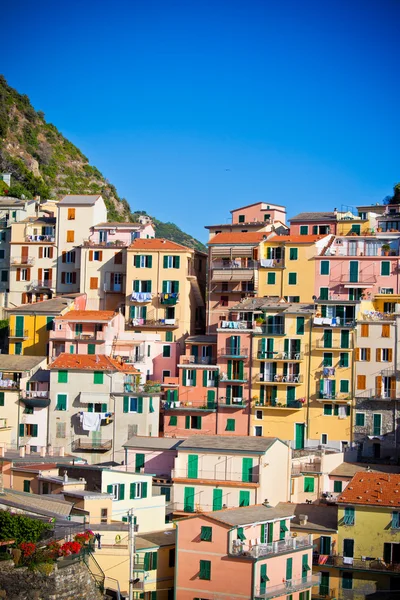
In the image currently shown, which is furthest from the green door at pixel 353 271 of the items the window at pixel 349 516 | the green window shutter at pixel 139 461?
the window at pixel 349 516

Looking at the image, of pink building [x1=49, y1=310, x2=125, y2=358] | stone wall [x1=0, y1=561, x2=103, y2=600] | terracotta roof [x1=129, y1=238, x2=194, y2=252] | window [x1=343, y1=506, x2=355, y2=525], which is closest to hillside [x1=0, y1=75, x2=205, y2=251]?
terracotta roof [x1=129, y1=238, x2=194, y2=252]

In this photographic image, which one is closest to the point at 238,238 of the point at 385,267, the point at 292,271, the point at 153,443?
the point at 292,271

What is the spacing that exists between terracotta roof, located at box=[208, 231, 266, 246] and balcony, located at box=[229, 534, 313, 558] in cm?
3015

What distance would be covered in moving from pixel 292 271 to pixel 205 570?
3072cm

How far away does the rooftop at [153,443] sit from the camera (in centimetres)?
7212

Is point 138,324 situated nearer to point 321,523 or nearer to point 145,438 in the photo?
point 145,438

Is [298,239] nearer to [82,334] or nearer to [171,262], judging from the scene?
[171,262]

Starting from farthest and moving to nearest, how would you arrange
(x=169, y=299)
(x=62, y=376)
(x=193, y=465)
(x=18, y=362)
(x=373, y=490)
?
(x=169, y=299) < (x=18, y=362) < (x=62, y=376) < (x=193, y=465) < (x=373, y=490)

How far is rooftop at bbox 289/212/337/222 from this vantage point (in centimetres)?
9156

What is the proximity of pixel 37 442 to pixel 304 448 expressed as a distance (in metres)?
16.8

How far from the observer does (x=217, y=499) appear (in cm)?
6625

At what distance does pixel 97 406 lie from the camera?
76.2m

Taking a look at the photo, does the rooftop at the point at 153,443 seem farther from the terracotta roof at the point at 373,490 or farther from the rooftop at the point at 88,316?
the terracotta roof at the point at 373,490

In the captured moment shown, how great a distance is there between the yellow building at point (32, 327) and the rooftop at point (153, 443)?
44.7 ft
